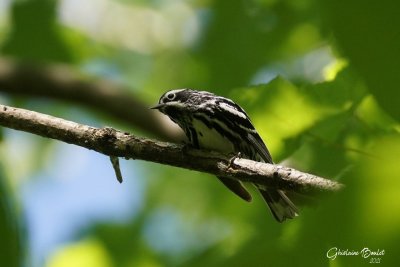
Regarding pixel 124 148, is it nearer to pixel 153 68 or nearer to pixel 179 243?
pixel 179 243

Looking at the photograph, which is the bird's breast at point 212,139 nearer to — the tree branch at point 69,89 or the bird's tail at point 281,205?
the bird's tail at point 281,205

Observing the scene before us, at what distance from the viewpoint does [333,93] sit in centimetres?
277

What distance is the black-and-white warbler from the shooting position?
4078 millimetres

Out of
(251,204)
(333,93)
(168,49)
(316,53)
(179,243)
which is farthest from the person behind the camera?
(168,49)

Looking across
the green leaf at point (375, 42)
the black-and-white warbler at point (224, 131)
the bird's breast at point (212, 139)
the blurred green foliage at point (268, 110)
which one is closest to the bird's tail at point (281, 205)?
the black-and-white warbler at point (224, 131)

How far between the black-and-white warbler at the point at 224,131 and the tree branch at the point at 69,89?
1.04 metres

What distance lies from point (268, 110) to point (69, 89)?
11.0 feet

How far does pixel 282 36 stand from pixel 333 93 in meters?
3.32

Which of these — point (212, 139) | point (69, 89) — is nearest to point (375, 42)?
point (212, 139)

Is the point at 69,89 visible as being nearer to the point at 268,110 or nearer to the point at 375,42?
the point at 268,110

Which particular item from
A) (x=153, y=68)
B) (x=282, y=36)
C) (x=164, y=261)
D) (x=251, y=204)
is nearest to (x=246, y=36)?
(x=282, y=36)

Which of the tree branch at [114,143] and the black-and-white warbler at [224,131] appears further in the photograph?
the black-and-white warbler at [224,131]

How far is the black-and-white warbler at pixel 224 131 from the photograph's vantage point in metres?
4.08

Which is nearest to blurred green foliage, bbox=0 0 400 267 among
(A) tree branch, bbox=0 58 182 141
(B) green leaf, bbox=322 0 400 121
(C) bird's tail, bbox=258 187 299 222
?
(B) green leaf, bbox=322 0 400 121
